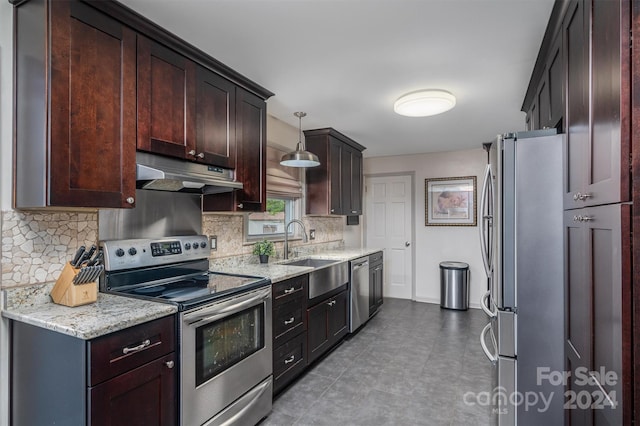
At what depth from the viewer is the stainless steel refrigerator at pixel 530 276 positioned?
1.71 meters

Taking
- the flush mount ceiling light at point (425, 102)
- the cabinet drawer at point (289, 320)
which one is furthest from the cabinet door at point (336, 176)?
the cabinet drawer at point (289, 320)

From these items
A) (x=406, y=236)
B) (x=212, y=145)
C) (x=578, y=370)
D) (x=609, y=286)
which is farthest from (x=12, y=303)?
(x=406, y=236)

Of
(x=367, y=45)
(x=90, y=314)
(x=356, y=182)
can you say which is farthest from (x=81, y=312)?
(x=356, y=182)

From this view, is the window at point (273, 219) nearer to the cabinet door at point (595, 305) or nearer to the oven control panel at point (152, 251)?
the oven control panel at point (152, 251)

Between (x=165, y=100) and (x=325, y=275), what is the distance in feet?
6.70

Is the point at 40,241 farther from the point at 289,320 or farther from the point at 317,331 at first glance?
the point at 317,331

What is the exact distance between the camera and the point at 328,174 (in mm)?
4148

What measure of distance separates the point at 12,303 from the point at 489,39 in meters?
2.93

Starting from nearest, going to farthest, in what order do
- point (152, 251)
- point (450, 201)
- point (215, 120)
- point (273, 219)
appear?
1. point (152, 251)
2. point (215, 120)
3. point (273, 219)
4. point (450, 201)

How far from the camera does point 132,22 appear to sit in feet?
5.94

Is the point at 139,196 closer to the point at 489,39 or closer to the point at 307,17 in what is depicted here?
the point at 307,17

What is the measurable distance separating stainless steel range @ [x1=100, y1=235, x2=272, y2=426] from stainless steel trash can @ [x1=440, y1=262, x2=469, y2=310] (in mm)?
3515

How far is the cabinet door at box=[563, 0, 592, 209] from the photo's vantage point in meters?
1.34

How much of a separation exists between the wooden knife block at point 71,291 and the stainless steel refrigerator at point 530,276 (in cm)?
212
